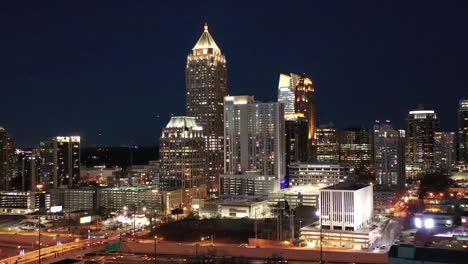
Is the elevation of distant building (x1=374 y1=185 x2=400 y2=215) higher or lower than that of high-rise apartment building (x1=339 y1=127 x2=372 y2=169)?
lower

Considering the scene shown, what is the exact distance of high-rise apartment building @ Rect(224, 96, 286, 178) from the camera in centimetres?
6119

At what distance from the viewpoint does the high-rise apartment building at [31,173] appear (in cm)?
6391

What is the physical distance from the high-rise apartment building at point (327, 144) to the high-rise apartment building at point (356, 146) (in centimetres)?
123

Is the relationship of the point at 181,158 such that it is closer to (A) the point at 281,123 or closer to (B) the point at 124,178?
(A) the point at 281,123

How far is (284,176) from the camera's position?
62.3 meters

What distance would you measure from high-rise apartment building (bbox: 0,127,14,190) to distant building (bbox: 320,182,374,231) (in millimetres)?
44307

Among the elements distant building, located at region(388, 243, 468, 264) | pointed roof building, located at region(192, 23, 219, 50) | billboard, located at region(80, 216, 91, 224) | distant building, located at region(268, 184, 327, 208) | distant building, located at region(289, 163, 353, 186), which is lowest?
billboard, located at region(80, 216, 91, 224)

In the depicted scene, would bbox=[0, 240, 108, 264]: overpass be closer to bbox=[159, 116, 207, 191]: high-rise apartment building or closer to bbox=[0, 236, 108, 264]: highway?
bbox=[0, 236, 108, 264]: highway

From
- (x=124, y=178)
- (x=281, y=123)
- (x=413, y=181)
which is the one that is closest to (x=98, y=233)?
(x=281, y=123)

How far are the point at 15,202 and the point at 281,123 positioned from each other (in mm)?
29784

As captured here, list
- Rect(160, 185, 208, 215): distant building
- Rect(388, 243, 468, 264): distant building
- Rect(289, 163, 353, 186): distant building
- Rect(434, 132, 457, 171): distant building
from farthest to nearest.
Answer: Rect(434, 132, 457, 171): distant building
Rect(289, 163, 353, 186): distant building
Rect(160, 185, 208, 215): distant building
Rect(388, 243, 468, 264): distant building

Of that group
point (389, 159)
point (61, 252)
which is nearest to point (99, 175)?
point (389, 159)

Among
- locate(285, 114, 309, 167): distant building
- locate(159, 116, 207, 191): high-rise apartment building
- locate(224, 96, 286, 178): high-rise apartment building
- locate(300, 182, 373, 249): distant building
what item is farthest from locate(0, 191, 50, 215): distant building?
locate(285, 114, 309, 167): distant building

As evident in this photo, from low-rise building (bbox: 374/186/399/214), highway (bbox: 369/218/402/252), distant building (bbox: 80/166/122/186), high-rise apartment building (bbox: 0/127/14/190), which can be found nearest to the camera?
highway (bbox: 369/218/402/252)
